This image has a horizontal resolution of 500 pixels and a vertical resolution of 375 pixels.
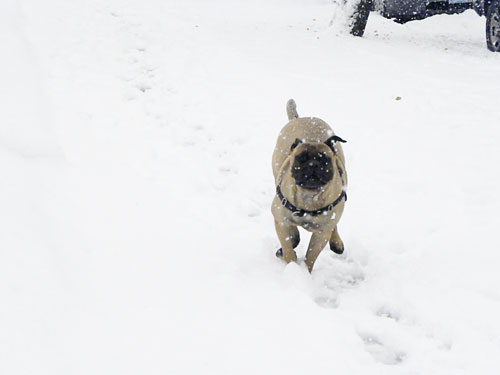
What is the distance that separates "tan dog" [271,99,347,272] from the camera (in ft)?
8.41

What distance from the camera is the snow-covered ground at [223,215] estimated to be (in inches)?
96.5

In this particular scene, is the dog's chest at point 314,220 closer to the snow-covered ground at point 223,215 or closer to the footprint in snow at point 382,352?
the snow-covered ground at point 223,215

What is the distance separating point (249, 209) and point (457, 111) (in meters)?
3.59

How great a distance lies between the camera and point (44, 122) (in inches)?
188

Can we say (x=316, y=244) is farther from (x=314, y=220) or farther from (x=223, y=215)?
(x=223, y=215)

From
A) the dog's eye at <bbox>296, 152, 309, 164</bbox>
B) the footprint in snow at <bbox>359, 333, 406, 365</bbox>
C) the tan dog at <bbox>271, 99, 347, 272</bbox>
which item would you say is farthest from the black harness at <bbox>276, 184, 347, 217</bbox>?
the footprint in snow at <bbox>359, 333, 406, 365</bbox>

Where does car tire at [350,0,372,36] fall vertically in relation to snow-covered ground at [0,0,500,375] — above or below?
above

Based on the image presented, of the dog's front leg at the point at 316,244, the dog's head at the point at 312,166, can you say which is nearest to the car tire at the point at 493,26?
the dog's front leg at the point at 316,244

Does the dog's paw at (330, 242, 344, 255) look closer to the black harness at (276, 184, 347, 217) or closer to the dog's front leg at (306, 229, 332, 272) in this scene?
the dog's front leg at (306, 229, 332, 272)

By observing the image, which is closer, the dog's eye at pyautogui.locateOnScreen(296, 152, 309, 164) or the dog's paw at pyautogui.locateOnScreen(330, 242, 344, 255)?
the dog's eye at pyautogui.locateOnScreen(296, 152, 309, 164)

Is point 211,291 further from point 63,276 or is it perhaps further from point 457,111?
point 457,111

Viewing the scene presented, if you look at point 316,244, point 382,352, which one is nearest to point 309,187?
point 316,244

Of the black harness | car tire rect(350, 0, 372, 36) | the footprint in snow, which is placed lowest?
the footprint in snow

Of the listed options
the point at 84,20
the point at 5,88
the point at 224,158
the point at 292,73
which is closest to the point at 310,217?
the point at 224,158
